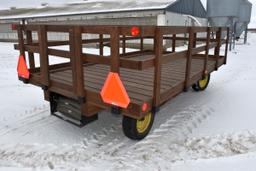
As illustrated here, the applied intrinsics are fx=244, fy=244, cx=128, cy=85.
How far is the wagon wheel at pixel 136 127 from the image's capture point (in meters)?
3.57

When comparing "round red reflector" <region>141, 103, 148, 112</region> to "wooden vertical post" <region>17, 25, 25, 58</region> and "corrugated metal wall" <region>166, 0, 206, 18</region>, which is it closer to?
"wooden vertical post" <region>17, 25, 25, 58</region>

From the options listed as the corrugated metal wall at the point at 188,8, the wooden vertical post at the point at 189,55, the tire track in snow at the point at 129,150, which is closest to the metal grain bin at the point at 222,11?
the corrugated metal wall at the point at 188,8

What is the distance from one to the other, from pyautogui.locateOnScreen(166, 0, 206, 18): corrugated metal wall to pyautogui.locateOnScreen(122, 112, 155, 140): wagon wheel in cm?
1398

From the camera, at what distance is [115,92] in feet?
10.0

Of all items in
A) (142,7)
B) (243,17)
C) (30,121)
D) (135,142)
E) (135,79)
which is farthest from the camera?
(243,17)

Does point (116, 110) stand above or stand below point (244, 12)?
below

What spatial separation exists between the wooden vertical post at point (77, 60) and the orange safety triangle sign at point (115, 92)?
444 millimetres

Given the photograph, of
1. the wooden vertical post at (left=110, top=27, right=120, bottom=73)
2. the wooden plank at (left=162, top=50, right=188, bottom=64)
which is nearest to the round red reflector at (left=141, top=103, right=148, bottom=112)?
the wooden vertical post at (left=110, top=27, right=120, bottom=73)

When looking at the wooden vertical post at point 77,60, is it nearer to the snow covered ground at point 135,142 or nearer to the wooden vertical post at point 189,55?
the snow covered ground at point 135,142

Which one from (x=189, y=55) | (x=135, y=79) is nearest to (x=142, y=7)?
(x=135, y=79)

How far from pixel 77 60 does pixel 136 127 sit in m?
1.29

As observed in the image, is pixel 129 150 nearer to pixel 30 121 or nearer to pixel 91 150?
pixel 91 150

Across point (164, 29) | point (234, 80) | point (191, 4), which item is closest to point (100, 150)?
point (164, 29)

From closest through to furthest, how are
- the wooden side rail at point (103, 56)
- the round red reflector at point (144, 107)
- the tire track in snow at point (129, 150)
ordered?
1. the wooden side rail at point (103, 56)
2. the round red reflector at point (144, 107)
3. the tire track in snow at point (129, 150)
